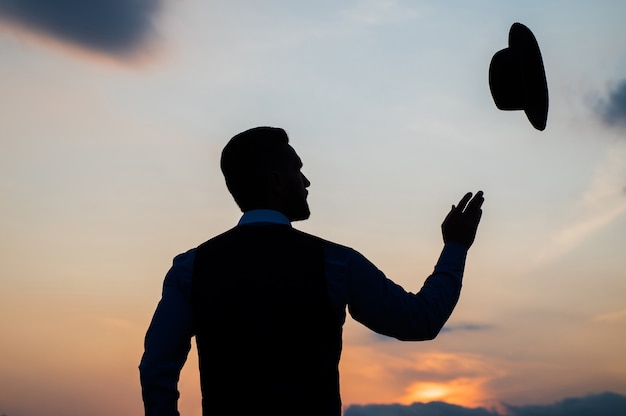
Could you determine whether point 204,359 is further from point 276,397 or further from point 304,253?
point 304,253

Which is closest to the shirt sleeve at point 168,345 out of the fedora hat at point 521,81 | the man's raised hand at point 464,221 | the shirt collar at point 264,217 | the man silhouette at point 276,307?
the man silhouette at point 276,307

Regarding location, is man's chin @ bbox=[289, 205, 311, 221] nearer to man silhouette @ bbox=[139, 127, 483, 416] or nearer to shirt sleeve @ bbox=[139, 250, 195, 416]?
man silhouette @ bbox=[139, 127, 483, 416]

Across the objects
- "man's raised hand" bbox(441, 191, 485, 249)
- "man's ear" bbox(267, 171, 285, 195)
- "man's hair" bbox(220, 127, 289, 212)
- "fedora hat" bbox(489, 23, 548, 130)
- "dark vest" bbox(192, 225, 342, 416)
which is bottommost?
"dark vest" bbox(192, 225, 342, 416)

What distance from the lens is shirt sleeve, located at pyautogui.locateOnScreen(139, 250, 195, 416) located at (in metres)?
3.51

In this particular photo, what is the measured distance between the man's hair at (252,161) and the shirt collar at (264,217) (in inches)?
2.2

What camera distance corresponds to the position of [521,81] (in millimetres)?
5008

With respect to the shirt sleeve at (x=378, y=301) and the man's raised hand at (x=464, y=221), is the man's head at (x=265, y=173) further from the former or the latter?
the man's raised hand at (x=464, y=221)

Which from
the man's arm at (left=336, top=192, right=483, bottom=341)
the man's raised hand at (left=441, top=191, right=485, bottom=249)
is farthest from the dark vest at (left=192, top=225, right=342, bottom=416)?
the man's raised hand at (left=441, top=191, right=485, bottom=249)

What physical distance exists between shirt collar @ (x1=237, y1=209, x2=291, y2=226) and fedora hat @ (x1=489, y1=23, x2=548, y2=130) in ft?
6.85

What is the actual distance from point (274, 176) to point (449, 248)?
922 millimetres

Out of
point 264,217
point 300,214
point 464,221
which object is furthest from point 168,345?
point 464,221

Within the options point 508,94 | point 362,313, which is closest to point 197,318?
point 362,313

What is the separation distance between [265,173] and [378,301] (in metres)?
0.90

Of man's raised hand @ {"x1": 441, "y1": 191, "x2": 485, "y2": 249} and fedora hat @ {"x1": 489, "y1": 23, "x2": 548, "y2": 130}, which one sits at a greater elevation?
fedora hat @ {"x1": 489, "y1": 23, "x2": 548, "y2": 130}
